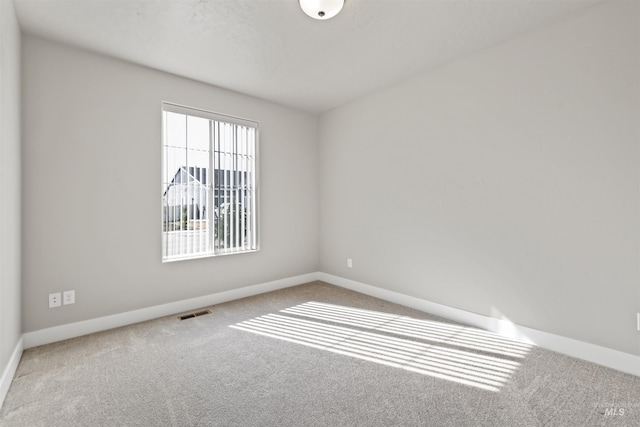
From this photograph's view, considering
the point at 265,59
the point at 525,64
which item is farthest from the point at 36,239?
the point at 525,64

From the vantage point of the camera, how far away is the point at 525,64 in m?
2.54

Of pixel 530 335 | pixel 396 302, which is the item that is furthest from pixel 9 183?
pixel 530 335

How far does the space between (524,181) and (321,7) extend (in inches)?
84.9

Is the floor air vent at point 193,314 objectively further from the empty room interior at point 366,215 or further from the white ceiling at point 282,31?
the white ceiling at point 282,31

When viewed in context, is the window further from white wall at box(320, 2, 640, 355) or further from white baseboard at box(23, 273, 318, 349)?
white wall at box(320, 2, 640, 355)

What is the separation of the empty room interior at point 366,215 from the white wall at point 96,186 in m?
0.02

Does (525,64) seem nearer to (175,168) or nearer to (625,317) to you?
(625,317)

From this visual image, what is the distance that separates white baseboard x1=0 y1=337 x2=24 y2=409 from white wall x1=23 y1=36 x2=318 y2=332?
232mm

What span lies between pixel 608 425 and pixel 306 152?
13.1 ft

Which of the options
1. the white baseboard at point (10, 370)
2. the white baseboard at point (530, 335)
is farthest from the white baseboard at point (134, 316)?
the white baseboard at point (530, 335)

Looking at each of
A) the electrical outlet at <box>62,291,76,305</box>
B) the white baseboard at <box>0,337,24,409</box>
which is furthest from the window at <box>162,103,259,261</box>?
the white baseboard at <box>0,337,24,409</box>

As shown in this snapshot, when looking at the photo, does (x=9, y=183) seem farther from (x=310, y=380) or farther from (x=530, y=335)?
(x=530, y=335)

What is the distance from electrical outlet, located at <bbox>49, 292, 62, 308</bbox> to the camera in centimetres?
260

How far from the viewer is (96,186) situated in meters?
2.81
